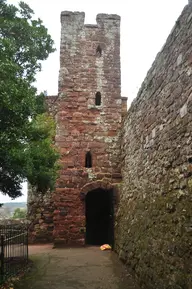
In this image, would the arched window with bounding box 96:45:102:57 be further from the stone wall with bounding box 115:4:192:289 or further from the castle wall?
the stone wall with bounding box 115:4:192:289

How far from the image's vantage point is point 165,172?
5.39 m

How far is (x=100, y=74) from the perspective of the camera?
465 inches

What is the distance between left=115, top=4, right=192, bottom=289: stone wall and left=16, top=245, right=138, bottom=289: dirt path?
1.42 ft

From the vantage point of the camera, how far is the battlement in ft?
39.1

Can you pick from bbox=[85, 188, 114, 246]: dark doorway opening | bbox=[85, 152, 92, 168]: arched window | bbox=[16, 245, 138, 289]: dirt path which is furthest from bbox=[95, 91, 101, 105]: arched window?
bbox=[16, 245, 138, 289]: dirt path

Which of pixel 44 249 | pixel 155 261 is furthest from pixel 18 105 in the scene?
pixel 44 249

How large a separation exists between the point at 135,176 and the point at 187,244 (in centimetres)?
379

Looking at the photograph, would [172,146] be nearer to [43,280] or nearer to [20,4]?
[43,280]

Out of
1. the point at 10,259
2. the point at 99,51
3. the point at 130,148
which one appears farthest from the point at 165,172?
the point at 99,51

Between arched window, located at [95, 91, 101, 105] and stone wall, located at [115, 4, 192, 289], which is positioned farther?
arched window, located at [95, 91, 101, 105]

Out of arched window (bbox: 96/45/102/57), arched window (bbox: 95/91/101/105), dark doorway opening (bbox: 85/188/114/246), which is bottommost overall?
dark doorway opening (bbox: 85/188/114/246)

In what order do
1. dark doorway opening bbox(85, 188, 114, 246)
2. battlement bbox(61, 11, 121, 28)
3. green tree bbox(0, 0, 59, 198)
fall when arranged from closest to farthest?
green tree bbox(0, 0, 59, 198), battlement bbox(61, 11, 121, 28), dark doorway opening bbox(85, 188, 114, 246)

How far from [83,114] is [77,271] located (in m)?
5.78

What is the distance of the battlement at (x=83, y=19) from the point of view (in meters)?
11.9
